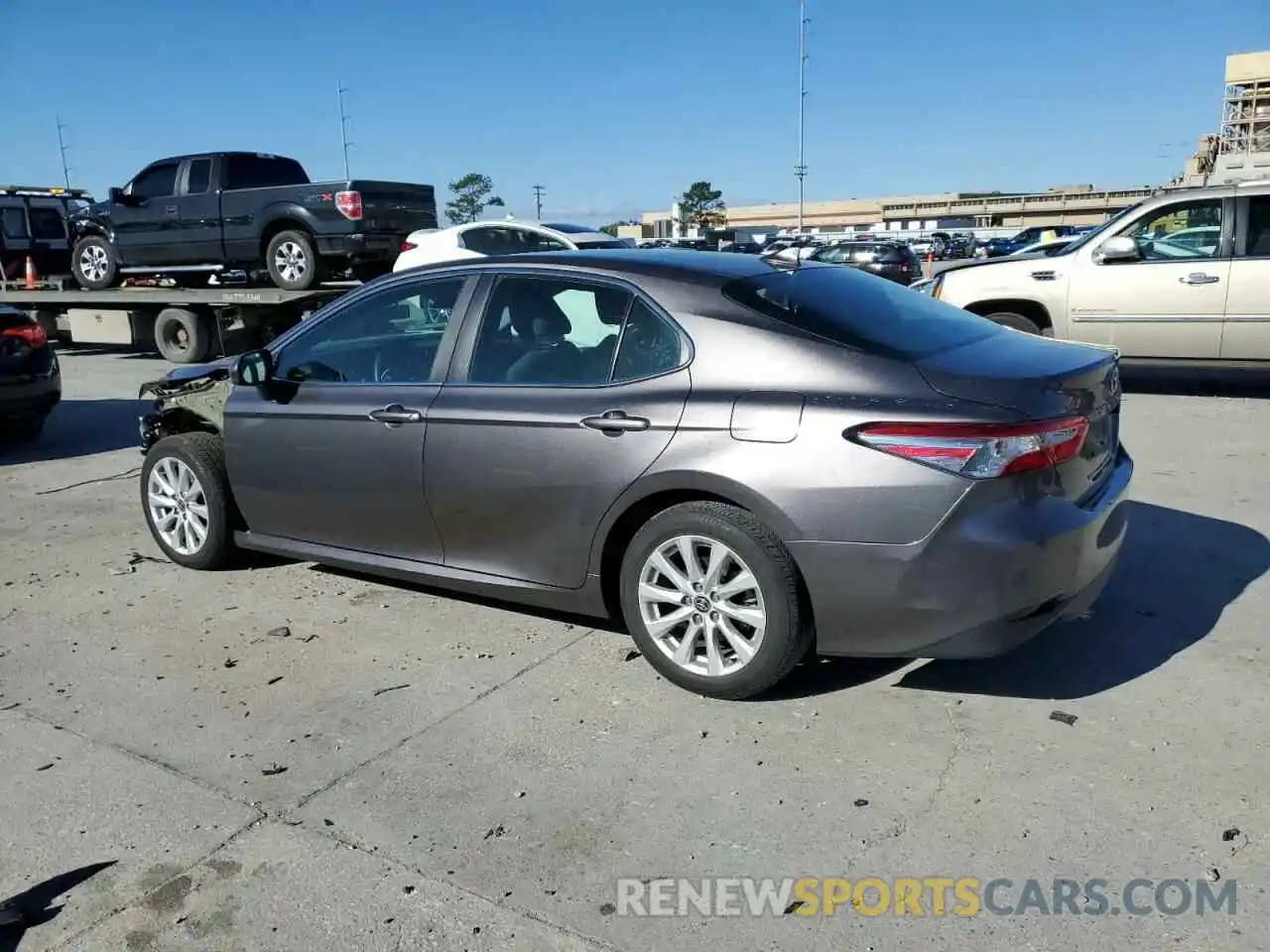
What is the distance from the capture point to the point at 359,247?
1285 cm

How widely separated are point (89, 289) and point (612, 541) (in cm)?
1465

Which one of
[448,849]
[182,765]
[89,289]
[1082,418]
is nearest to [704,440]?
[1082,418]

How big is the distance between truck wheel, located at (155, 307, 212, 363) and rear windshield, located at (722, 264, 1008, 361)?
39.7 ft

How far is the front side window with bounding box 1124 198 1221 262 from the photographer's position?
30.3ft

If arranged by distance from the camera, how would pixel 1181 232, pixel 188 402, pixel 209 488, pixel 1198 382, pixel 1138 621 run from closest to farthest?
pixel 1138 621 < pixel 209 488 < pixel 188 402 < pixel 1181 232 < pixel 1198 382

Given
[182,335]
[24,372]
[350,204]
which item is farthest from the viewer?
[182,335]

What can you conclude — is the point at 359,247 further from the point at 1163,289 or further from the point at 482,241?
the point at 1163,289

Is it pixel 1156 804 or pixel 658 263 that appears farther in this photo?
pixel 658 263

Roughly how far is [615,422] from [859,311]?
1.03 m

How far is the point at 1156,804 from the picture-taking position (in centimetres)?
307

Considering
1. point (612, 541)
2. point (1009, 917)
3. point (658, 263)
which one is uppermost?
point (658, 263)

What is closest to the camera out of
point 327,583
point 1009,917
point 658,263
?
point 1009,917

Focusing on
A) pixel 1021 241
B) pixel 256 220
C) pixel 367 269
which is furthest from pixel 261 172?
pixel 1021 241

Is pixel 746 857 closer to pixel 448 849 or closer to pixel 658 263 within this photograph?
pixel 448 849
